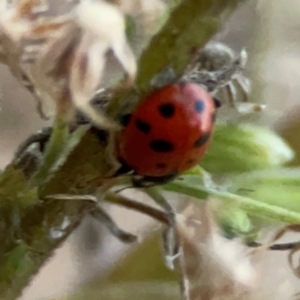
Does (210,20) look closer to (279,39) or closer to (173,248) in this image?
(173,248)

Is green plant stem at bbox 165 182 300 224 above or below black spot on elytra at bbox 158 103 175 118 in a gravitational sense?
below

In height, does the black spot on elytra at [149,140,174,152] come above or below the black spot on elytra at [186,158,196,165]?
above

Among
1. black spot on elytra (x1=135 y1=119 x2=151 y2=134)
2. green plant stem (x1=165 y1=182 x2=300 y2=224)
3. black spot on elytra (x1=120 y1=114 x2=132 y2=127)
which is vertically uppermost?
black spot on elytra (x1=120 y1=114 x2=132 y2=127)

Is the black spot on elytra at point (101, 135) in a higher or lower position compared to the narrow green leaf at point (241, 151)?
higher

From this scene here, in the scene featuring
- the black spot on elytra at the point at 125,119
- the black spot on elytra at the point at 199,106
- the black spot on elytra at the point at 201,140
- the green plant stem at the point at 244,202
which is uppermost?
the black spot on elytra at the point at 125,119

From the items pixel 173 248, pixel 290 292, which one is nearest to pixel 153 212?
pixel 173 248

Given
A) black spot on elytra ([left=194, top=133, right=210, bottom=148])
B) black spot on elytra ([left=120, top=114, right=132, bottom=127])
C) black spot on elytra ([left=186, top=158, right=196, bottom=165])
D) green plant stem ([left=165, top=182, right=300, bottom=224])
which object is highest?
black spot on elytra ([left=120, top=114, right=132, bottom=127])

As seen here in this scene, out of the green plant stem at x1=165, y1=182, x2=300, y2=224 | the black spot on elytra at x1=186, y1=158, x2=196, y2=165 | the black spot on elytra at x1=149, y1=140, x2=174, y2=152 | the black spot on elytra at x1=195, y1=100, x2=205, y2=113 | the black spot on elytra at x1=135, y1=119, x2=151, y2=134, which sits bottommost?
the green plant stem at x1=165, y1=182, x2=300, y2=224
